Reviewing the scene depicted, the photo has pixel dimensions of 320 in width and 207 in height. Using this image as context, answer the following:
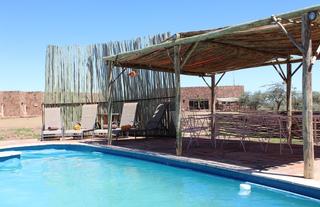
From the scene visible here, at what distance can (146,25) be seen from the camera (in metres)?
17.7

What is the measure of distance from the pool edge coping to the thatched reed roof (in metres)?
2.27

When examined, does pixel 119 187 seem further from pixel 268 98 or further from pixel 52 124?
pixel 268 98

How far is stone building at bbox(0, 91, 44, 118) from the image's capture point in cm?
2773

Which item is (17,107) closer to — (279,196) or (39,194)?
(39,194)

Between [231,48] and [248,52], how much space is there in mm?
645

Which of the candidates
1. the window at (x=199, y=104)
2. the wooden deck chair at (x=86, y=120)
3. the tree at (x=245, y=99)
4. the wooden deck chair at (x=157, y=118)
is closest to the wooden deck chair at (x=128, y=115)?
the wooden deck chair at (x=157, y=118)

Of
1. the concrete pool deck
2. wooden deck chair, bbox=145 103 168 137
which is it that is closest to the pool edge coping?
the concrete pool deck

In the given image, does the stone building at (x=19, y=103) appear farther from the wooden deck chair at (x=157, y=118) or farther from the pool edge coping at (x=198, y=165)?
the wooden deck chair at (x=157, y=118)

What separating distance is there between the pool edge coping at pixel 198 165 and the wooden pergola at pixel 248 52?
1.22 ft

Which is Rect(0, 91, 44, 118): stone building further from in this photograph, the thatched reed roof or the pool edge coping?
the thatched reed roof

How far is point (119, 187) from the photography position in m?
6.27

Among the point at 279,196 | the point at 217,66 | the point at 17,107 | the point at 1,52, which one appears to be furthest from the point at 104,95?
the point at 17,107

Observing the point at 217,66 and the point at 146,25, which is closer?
the point at 217,66

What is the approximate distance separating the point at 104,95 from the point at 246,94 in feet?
78.2
